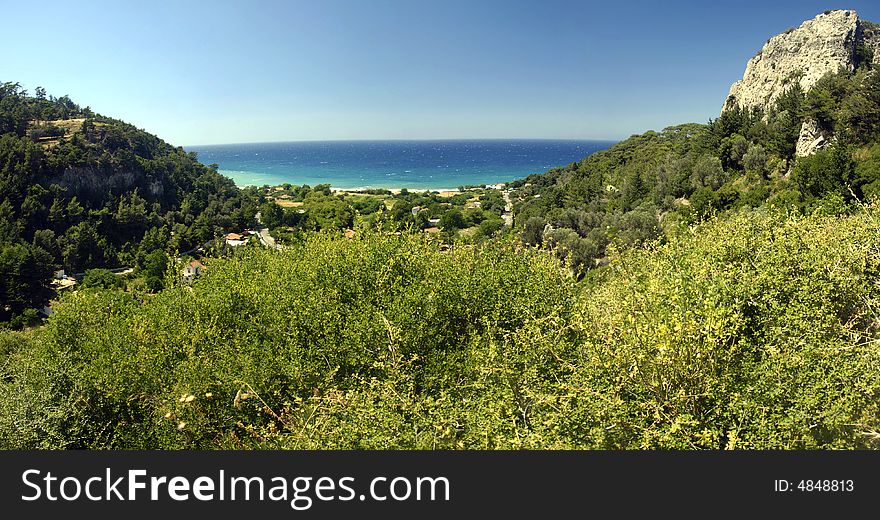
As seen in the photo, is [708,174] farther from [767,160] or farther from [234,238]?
[234,238]

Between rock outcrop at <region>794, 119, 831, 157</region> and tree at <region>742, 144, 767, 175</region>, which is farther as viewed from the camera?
tree at <region>742, 144, 767, 175</region>

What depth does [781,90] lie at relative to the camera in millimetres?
76500

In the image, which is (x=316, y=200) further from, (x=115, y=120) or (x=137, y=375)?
(x=137, y=375)

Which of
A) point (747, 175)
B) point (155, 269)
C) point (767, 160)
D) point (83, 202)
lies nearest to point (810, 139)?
point (767, 160)

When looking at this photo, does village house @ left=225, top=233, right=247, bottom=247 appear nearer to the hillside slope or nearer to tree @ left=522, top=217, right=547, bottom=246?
the hillside slope

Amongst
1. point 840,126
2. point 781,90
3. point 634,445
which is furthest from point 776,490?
point 781,90

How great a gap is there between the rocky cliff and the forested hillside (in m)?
120

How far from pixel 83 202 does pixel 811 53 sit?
153 meters

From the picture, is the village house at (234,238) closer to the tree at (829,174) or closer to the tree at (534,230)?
the tree at (534,230)

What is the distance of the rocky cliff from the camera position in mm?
70688

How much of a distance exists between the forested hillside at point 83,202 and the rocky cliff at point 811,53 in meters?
120

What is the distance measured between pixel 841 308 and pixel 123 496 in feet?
59.4

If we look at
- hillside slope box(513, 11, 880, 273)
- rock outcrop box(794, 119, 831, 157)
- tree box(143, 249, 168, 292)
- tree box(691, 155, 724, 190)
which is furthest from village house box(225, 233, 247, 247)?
rock outcrop box(794, 119, 831, 157)

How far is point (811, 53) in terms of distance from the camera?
2918 inches
